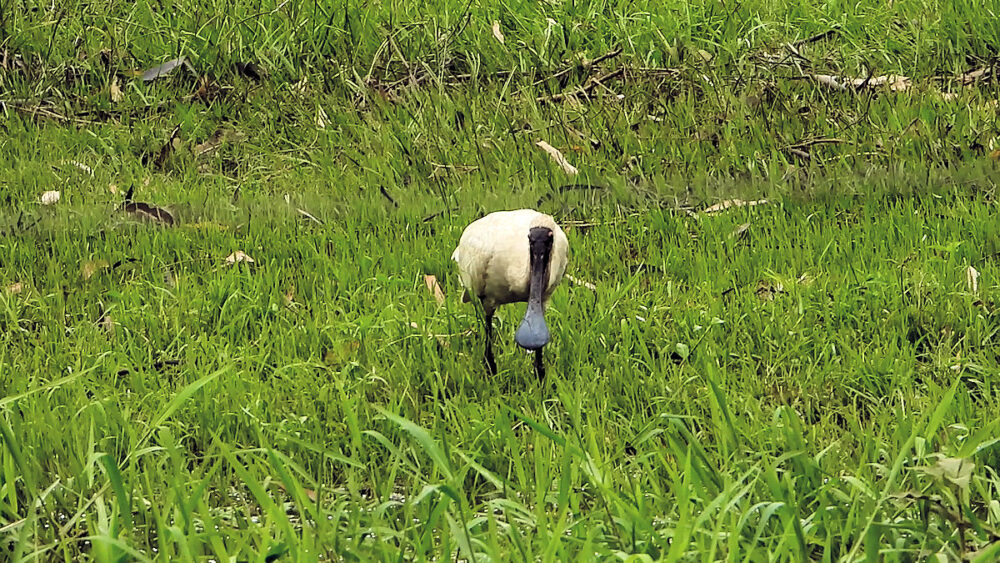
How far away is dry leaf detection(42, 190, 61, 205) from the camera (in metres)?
5.96

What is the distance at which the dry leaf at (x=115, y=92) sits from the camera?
7.17 m

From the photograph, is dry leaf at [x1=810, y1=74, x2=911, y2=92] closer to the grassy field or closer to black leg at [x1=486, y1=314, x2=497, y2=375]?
the grassy field

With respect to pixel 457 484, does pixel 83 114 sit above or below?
below

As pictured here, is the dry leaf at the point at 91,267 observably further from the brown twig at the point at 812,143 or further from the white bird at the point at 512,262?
the brown twig at the point at 812,143

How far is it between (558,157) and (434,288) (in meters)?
1.67

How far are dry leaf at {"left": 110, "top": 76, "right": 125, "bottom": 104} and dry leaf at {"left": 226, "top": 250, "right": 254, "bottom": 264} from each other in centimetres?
247

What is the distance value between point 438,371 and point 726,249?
1570 mm

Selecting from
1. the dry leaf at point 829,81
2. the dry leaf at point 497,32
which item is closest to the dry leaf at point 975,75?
the dry leaf at point 829,81

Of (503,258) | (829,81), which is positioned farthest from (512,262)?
(829,81)

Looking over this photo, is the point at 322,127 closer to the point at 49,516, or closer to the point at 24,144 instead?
the point at 24,144

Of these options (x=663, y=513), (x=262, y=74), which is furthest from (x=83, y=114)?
(x=663, y=513)

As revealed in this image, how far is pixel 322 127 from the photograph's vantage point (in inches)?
260

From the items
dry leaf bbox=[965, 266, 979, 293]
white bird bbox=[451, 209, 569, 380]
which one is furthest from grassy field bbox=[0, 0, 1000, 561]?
white bird bbox=[451, 209, 569, 380]

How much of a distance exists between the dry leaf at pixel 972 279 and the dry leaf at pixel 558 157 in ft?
6.98
